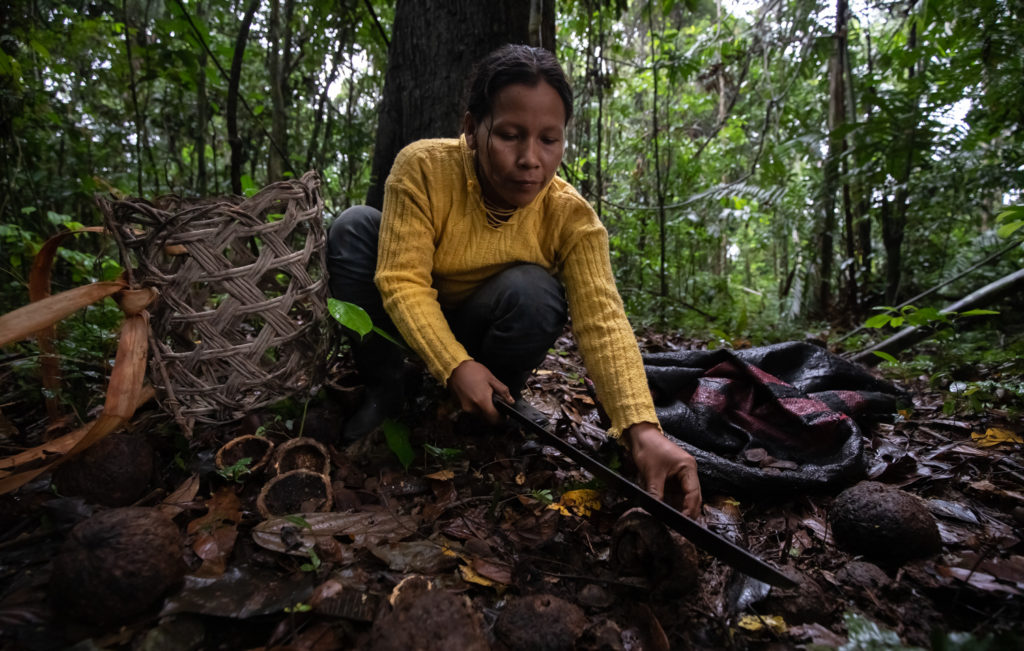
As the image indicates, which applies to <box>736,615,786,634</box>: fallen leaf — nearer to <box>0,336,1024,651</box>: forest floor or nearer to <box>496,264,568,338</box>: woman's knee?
<box>0,336,1024,651</box>: forest floor

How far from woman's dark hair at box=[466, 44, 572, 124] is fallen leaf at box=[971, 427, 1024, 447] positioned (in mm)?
1914

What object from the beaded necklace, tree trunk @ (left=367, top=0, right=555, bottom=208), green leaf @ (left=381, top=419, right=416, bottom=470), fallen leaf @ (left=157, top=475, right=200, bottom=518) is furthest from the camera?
tree trunk @ (left=367, top=0, right=555, bottom=208)

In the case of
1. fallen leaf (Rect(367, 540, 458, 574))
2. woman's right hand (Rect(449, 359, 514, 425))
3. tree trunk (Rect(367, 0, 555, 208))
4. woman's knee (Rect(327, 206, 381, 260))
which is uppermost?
tree trunk (Rect(367, 0, 555, 208))

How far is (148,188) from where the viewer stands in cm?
448

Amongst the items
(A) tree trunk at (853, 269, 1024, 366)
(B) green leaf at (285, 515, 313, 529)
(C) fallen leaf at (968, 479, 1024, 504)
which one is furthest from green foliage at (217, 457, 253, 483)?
(A) tree trunk at (853, 269, 1024, 366)

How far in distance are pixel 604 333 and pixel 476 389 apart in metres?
0.45

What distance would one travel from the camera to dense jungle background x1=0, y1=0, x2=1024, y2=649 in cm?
150

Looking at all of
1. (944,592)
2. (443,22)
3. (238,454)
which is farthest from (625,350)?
(443,22)

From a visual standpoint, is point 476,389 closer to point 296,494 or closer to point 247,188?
point 296,494

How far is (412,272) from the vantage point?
5.67 feet

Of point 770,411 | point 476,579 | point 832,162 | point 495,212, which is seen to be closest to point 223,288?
point 495,212

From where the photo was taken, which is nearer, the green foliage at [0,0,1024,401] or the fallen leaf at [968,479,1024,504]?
the fallen leaf at [968,479,1024,504]

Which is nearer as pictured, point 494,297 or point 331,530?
point 331,530

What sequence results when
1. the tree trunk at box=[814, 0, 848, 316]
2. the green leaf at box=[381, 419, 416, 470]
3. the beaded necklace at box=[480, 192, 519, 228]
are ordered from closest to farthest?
the green leaf at box=[381, 419, 416, 470] → the beaded necklace at box=[480, 192, 519, 228] → the tree trunk at box=[814, 0, 848, 316]
